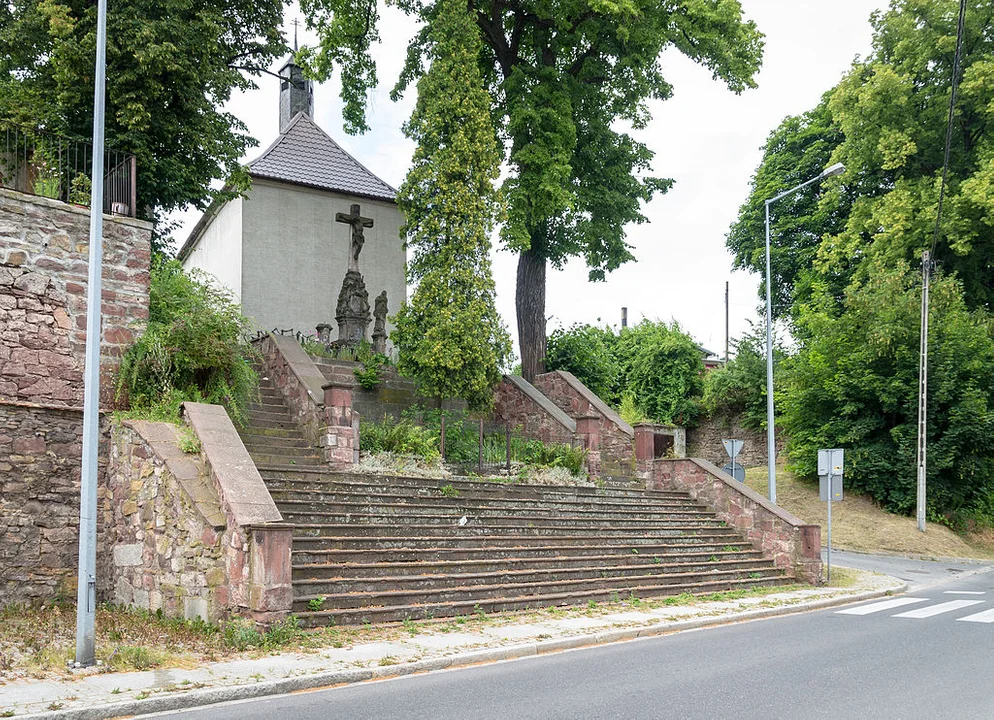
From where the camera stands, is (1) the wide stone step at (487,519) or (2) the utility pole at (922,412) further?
(2) the utility pole at (922,412)

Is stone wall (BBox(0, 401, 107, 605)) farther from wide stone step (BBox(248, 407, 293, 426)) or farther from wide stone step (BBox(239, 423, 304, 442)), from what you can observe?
wide stone step (BBox(248, 407, 293, 426))

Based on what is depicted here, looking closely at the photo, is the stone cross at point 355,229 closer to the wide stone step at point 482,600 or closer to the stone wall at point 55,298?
the stone wall at point 55,298

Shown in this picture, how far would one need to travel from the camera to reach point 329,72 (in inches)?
1011

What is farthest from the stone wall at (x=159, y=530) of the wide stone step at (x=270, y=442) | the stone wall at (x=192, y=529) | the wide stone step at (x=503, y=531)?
the wide stone step at (x=270, y=442)

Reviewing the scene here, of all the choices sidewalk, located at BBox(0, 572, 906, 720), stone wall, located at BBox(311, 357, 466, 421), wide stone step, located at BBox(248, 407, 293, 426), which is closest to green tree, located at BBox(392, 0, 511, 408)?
stone wall, located at BBox(311, 357, 466, 421)

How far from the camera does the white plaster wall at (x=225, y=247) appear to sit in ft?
83.3

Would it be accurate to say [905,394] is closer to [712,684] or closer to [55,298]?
[712,684]

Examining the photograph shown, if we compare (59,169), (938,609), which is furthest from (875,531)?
(59,169)

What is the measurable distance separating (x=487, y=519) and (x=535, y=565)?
1.20m

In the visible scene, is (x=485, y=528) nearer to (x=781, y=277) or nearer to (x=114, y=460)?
(x=114, y=460)

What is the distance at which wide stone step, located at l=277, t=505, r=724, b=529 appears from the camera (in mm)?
12680

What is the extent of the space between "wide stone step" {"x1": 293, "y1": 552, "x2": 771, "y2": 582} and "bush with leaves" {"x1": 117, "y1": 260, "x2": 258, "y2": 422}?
341 centimetres

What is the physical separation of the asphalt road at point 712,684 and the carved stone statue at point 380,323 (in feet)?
44.9

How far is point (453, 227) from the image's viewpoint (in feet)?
66.5
